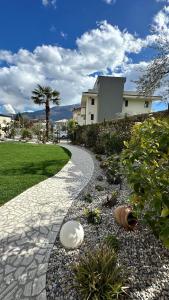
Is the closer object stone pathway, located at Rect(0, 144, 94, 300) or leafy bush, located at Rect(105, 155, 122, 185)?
stone pathway, located at Rect(0, 144, 94, 300)

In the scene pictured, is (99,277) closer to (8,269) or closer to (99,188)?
(8,269)

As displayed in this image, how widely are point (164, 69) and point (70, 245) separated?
9045mm

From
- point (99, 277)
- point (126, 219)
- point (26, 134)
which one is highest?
point (26, 134)

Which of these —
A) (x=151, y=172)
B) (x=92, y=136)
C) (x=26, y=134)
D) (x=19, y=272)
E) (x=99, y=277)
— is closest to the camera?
(x=151, y=172)

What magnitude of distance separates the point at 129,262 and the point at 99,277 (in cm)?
83

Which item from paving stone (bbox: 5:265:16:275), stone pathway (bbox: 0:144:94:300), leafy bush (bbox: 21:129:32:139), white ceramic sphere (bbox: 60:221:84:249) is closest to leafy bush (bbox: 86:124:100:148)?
stone pathway (bbox: 0:144:94:300)

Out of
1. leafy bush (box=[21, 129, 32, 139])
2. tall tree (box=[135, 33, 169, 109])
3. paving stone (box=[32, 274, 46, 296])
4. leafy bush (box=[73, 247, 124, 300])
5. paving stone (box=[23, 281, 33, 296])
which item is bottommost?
→ paving stone (box=[23, 281, 33, 296])

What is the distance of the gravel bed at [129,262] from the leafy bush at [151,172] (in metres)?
0.81

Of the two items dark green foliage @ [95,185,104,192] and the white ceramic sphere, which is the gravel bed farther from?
dark green foliage @ [95,185,104,192]

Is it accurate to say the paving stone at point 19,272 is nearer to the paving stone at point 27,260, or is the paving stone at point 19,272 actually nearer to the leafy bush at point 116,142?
the paving stone at point 27,260

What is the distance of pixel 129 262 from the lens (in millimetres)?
3842

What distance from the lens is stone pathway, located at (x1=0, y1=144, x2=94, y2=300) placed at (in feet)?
11.3

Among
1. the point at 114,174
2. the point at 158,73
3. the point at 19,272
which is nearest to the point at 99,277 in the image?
the point at 19,272

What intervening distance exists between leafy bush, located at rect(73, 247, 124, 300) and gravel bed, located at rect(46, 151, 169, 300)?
17 cm
